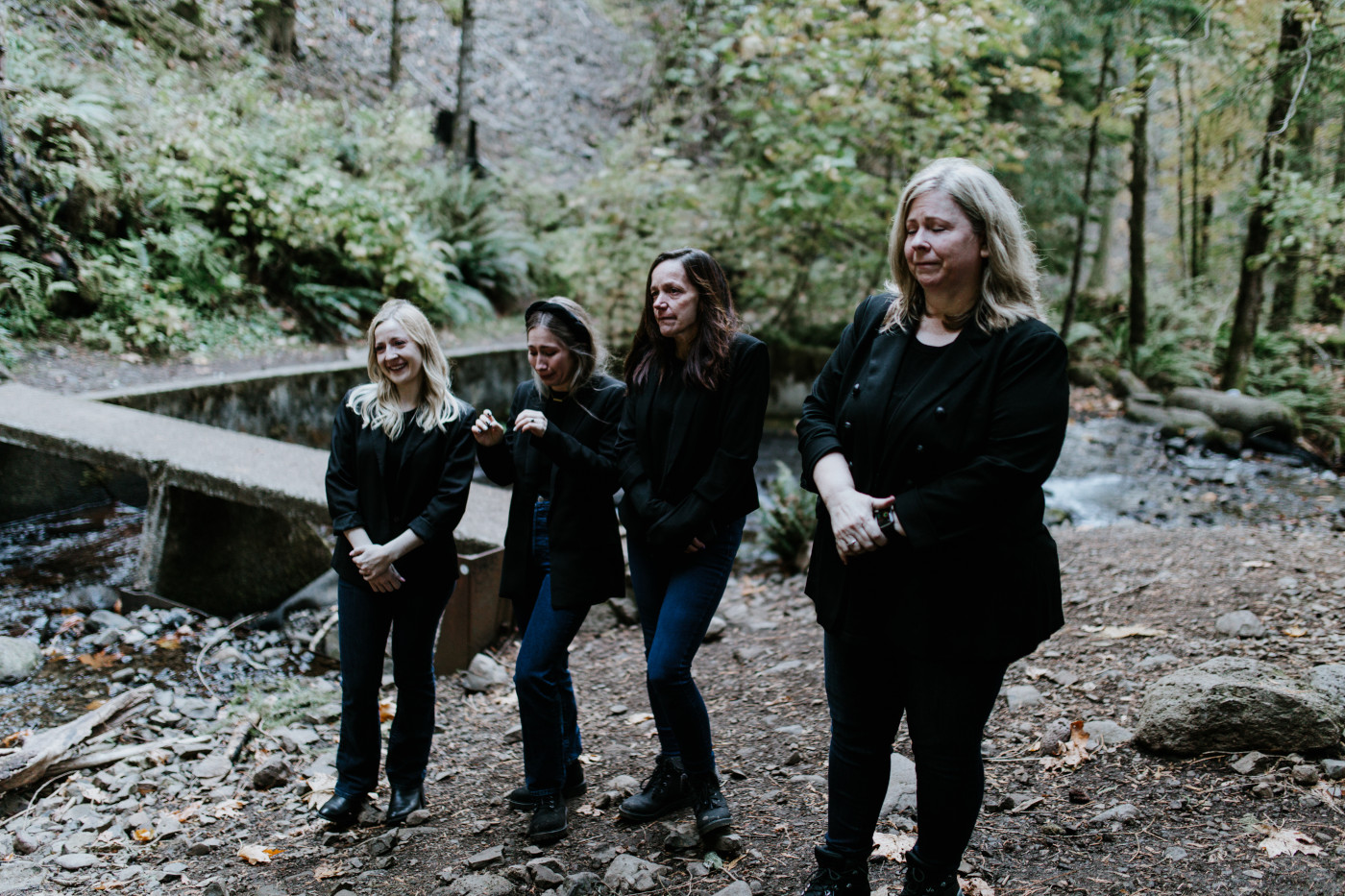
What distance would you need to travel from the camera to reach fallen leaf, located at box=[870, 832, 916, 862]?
282 cm

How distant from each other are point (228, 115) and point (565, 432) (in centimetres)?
1000

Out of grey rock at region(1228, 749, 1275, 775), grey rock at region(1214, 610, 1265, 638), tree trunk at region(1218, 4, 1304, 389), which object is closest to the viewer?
grey rock at region(1228, 749, 1275, 775)

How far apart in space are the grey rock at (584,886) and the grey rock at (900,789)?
0.97 m

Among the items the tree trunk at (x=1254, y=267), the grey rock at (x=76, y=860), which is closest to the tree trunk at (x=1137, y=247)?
the tree trunk at (x=1254, y=267)

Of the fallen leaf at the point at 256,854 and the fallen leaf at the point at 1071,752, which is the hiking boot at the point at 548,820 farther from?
the fallen leaf at the point at 1071,752

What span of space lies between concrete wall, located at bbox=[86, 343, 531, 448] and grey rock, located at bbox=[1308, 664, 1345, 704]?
26.0ft

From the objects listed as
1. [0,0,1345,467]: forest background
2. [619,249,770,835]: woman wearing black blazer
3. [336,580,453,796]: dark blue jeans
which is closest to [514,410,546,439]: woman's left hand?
[619,249,770,835]: woman wearing black blazer

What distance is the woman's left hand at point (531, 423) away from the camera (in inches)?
116

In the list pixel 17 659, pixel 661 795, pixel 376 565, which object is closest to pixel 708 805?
pixel 661 795

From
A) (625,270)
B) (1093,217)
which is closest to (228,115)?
(625,270)

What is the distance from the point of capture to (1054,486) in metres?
9.95

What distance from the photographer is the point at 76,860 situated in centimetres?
316

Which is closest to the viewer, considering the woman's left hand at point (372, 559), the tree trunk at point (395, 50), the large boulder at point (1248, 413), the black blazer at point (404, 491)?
the woman's left hand at point (372, 559)

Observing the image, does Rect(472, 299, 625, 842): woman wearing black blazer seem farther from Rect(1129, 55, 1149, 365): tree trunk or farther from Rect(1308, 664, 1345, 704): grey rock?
Rect(1129, 55, 1149, 365): tree trunk
